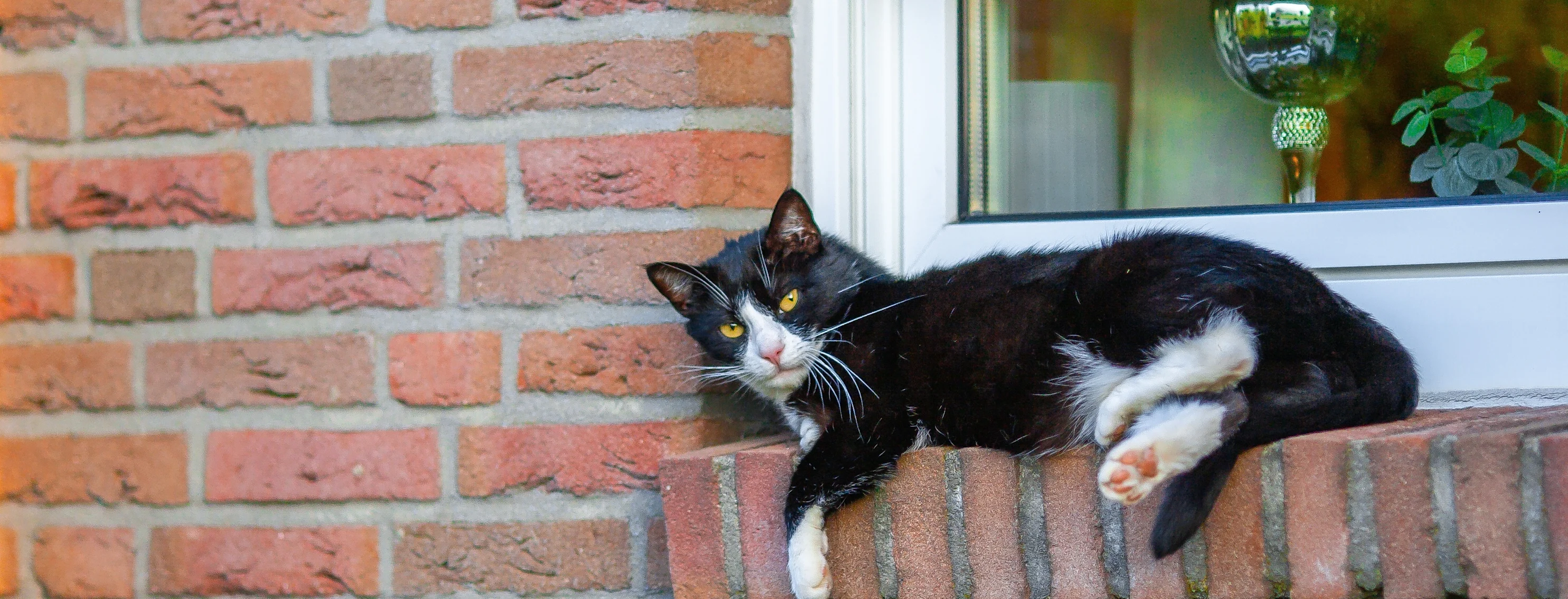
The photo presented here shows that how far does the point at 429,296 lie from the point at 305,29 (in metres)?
0.38

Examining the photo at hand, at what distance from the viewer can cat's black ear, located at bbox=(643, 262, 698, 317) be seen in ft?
4.22

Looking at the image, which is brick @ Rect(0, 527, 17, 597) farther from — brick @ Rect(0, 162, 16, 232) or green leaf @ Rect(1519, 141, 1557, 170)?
green leaf @ Rect(1519, 141, 1557, 170)

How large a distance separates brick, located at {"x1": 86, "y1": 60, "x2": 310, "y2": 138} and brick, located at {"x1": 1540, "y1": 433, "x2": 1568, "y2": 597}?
4.57 feet

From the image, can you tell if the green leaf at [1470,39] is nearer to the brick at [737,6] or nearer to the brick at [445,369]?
the brick at [737,6]

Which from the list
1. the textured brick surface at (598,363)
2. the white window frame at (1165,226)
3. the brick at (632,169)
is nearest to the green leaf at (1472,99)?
the white window frame at (1165,226)

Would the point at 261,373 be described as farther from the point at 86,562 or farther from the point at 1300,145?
the point at 1300,145

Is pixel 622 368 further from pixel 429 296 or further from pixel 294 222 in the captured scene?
pixel 294 222

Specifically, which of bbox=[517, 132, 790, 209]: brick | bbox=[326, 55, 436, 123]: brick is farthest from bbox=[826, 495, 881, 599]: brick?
bbox=[326, 55, 436, 123]: brick

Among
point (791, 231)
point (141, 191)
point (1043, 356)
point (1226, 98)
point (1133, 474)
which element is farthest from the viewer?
point (1226, 98)

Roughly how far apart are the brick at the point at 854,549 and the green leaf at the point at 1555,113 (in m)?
1.03

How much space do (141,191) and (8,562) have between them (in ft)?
1.74

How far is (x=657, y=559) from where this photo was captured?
1.34m

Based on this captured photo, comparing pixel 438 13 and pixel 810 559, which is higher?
pixel 438 13

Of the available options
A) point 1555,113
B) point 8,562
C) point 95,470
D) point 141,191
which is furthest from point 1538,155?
point 8,562
